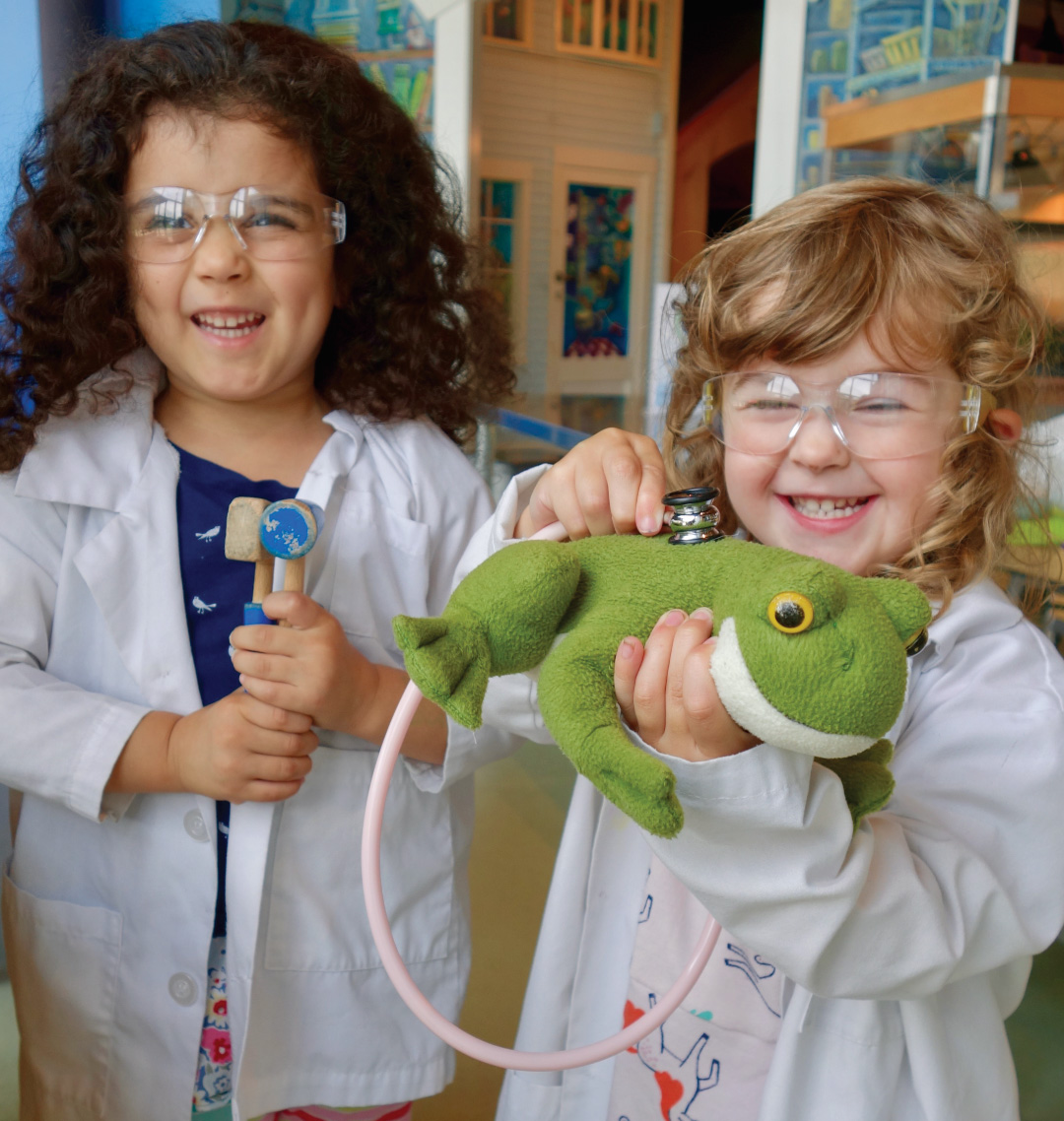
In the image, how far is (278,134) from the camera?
3.23ft

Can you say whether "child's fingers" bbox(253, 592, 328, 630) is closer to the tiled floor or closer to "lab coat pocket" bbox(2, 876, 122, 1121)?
"lab coat pocket" bbox(2, 876, 122, 1121)

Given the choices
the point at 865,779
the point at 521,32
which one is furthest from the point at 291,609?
the point at 521,32

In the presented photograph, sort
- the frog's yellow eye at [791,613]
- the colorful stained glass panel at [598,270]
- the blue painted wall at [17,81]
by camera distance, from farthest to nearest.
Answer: the colorful stained glass panel at [598,270] → the blue painted wall at [17,81] → the frog's yellow eye at [791,613]

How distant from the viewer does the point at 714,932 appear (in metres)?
0.64

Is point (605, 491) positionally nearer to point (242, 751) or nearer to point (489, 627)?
point (489, 627)

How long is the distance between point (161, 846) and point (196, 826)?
0.15 ft

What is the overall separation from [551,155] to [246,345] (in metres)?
6.22

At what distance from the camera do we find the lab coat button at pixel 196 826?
972 millimetres

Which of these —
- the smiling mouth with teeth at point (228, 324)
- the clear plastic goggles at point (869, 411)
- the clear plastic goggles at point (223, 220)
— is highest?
the clear plastic goggles at point (223, 220)

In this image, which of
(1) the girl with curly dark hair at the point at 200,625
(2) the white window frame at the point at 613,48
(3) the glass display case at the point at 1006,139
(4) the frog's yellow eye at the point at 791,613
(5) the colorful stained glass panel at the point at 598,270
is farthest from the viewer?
(5) the colorful stained glass panel at the point at 598,270

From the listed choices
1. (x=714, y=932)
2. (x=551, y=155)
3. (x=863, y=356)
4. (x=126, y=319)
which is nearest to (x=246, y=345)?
(x=126, y=319)

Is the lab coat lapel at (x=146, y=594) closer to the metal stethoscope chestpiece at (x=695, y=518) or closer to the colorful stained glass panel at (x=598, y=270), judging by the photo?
the metal stethoscope chestpiece at (x=695, y=518)

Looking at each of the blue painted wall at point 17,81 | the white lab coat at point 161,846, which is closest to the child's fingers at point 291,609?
the white lab coat at point 161,846

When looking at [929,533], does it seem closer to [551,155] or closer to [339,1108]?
[339,1108]
